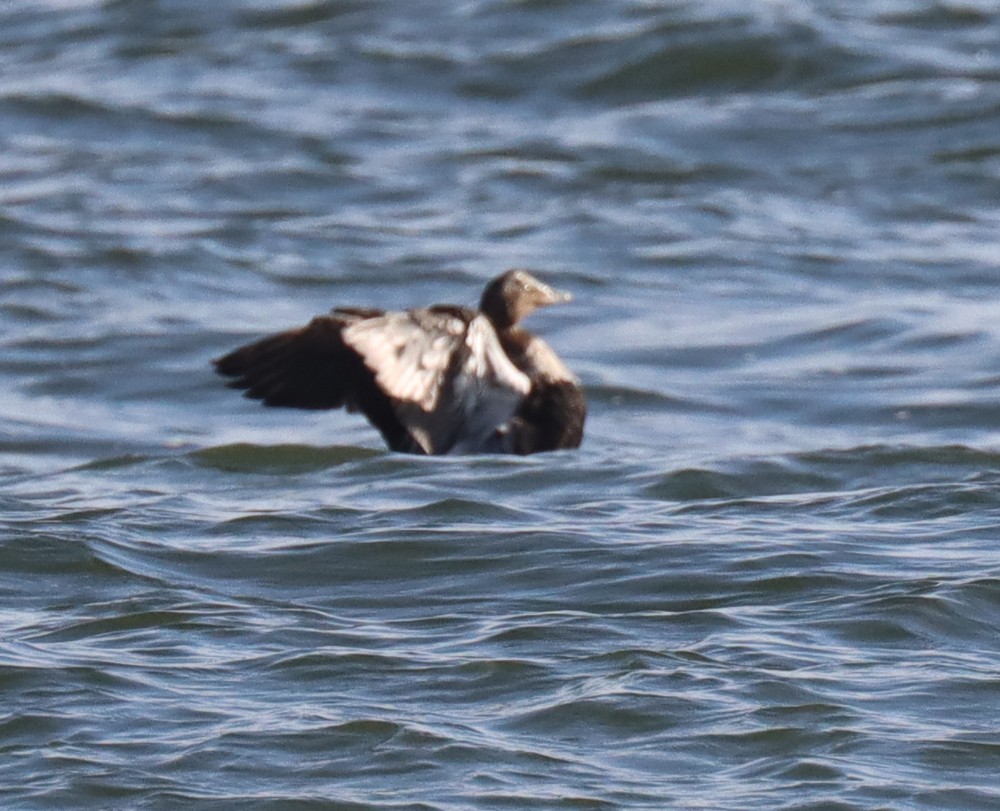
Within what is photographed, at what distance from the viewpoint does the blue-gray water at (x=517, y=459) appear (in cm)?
485

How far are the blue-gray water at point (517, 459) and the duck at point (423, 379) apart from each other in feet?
0.76

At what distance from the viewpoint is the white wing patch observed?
21.7ft

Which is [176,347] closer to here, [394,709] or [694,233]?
[694,233]

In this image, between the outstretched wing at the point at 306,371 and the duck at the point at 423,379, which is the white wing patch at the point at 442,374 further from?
the outstretched wing at the point at 306,371

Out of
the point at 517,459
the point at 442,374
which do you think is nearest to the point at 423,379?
the point at 442,374

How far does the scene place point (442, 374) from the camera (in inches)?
274

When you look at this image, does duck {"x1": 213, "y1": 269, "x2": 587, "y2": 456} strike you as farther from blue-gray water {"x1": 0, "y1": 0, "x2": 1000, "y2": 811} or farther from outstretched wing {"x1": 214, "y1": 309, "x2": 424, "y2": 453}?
blue-gray water {"x1": 0, "y1": 0, "x2": 1000, "y2": 811}

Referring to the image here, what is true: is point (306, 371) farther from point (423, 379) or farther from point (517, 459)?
point (517, 459)

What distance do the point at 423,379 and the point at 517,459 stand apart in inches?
33.4

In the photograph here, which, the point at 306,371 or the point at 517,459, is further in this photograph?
the point at 517,459

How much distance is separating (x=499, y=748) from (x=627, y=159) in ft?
32.7

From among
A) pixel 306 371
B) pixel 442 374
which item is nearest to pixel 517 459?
pixel 442 374

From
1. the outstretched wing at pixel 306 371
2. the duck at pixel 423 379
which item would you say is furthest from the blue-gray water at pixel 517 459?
the outstretched wing at pixel 306 371

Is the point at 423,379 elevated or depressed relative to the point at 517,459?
elevated
